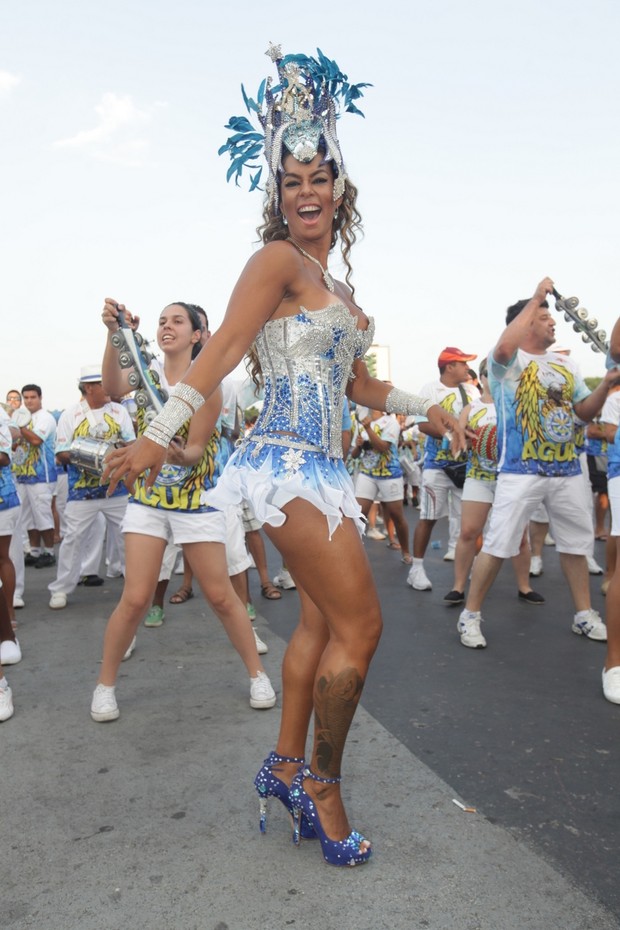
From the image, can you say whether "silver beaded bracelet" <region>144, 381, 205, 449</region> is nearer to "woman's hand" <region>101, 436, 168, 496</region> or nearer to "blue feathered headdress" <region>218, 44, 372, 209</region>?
"woman's hand" <region>101, 436, 168, 496</region>

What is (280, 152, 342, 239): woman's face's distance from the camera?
252 cm

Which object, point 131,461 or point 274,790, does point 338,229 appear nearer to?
point 131,461

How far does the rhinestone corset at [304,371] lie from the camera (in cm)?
242

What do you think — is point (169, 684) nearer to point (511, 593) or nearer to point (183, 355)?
point (183, 355)

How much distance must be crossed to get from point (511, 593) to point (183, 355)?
12.8 feet

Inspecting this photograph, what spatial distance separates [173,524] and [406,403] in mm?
1532

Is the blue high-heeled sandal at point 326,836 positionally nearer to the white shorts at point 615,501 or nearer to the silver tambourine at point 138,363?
the silver tambourine at point 138,363

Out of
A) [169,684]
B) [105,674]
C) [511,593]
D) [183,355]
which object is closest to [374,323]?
[183,355]

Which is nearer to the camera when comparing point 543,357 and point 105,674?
point 105,674

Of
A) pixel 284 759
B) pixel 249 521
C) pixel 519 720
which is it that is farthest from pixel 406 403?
pixel 249 521

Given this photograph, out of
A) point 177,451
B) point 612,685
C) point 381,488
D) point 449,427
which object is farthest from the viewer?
point 381,488

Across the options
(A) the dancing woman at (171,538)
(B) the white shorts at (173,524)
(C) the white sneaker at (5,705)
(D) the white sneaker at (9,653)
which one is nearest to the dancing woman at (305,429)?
(A) the dancing woman at (171,538)

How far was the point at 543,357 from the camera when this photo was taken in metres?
5.00

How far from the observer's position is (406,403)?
292 cm
